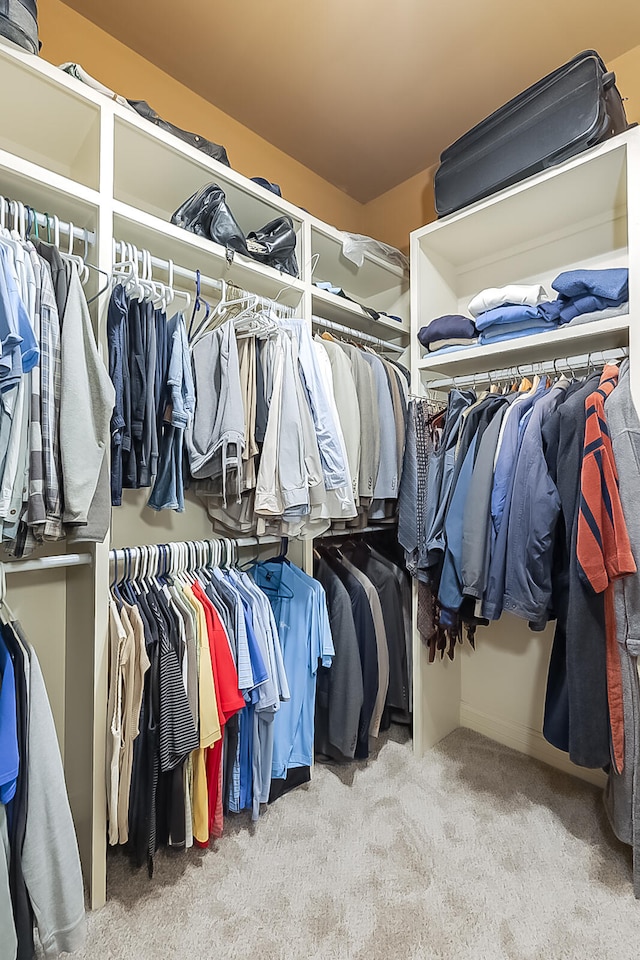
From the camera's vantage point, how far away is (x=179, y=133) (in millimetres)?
1642

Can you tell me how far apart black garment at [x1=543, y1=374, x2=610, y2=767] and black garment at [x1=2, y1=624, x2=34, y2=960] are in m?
1.49

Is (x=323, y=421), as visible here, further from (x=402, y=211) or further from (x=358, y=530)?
(x=402, y=211)

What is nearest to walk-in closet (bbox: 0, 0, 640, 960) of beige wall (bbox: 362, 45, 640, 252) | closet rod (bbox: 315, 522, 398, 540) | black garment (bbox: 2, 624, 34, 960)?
black garment (bbox: 2, 624, 34, 960)

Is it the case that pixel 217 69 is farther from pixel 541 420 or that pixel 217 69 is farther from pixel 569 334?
pixel 541 420

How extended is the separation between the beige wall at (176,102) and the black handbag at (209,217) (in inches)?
27.1

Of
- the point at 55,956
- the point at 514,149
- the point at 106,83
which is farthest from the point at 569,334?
the point at 55,956

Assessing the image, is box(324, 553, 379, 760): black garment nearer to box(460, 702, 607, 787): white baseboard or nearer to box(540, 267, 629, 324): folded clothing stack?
box(460, 702, 607, 787): white baseboard

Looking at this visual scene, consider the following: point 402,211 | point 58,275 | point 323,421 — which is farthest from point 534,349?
point 58,275

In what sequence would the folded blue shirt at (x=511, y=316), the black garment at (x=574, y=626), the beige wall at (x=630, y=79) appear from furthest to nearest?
1. the beige wall at (x=630, y=79)
2. the folded blue shirt at (x=511, y=316)
3. the black garment at (x=574, y=626)

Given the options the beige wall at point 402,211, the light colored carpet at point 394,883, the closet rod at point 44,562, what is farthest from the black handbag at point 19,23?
the light colored carpet at point 394,883

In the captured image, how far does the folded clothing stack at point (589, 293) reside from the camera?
1578mm

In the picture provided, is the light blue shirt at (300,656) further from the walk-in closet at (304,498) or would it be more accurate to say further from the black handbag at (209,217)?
the black handbag at (209,217)

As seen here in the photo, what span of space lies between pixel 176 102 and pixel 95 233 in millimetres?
1096

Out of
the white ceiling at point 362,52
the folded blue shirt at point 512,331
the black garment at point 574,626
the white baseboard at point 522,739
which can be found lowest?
the white baseboard at point 522,739
